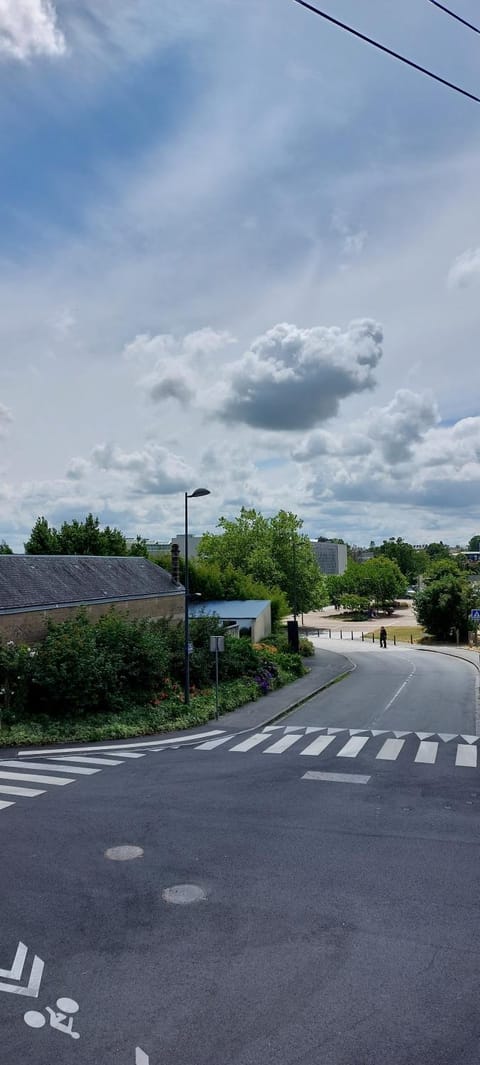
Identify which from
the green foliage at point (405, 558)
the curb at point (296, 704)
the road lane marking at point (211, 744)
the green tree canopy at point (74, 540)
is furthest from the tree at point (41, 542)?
the green foliage at point (405, 558)

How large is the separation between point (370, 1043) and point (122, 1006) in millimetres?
2668

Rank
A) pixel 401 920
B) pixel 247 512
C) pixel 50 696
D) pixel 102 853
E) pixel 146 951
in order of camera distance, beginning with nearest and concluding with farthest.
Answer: pixel 146 951 < pixel 401 920 < pixel 102 853 < pixel 50 696 < pixel 247 512

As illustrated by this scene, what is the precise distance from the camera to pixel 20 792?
1538 cm

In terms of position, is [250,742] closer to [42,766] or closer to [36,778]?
[42,766]

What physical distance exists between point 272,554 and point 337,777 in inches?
1931

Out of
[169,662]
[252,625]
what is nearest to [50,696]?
[169,662]

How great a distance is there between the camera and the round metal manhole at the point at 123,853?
11406 mm

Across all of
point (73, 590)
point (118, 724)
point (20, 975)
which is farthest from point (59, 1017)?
A: point (73, 590)

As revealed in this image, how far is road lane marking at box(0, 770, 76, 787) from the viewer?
16250 mm

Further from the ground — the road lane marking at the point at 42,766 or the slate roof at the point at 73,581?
the slate roof at the point at 73,581

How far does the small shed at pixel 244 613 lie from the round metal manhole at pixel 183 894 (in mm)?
31522

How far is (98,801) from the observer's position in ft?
48.0

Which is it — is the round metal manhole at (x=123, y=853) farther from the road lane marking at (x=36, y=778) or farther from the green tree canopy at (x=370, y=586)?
the green tree canopy at (x=370, y=586)

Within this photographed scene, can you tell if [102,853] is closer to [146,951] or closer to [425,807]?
[146,951]
